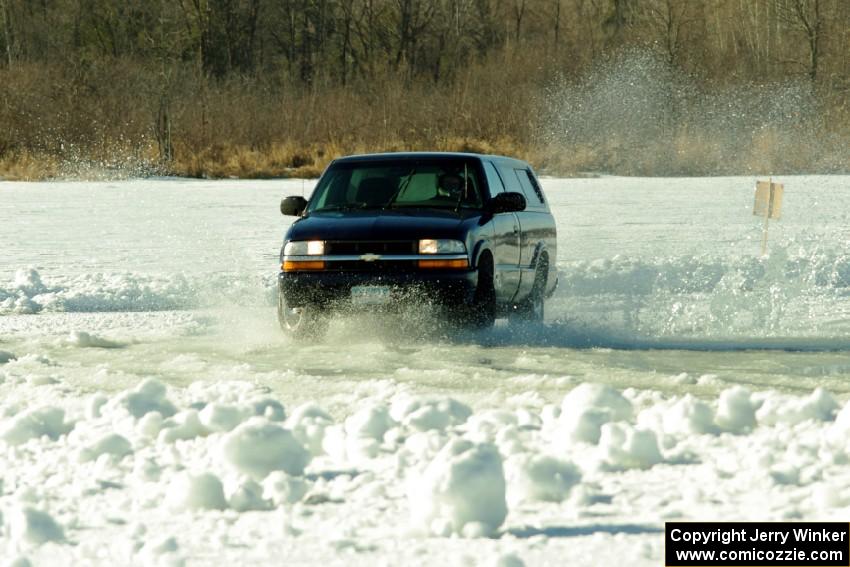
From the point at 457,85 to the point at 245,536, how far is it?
44.9 metres

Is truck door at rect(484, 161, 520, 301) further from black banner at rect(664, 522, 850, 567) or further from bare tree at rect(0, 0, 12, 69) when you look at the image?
bare tree at rect(0, 0, 12, 69)

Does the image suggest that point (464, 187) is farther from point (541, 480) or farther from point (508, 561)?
point (508, 561)

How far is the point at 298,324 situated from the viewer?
35.9 feet

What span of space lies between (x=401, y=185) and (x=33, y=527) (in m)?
6.82

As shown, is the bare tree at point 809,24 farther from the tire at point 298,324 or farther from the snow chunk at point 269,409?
the snow chunk at point 269,409

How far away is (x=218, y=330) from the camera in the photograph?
40.4ft

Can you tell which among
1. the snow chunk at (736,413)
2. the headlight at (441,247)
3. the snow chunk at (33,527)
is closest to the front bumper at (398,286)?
the headlight at (441,247)

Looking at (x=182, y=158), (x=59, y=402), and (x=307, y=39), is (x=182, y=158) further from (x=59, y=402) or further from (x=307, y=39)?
(x=59, y=402)

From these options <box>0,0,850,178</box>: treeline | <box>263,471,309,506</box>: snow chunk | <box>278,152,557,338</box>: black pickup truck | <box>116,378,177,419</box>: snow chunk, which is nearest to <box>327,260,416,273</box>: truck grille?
<box>278,152,557,338</box>: black pickup truck

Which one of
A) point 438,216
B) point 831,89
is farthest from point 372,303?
point 831,89

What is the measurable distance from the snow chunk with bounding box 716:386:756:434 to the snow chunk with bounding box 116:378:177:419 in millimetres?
2933

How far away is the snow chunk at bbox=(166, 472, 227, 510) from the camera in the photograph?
548 centimetres

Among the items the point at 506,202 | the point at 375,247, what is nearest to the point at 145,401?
the point at 375,247

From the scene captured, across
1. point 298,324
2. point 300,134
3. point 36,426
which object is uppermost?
point 36,426
